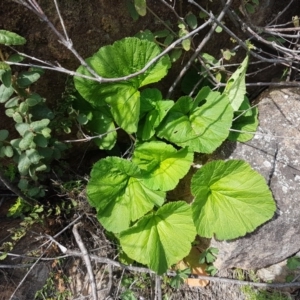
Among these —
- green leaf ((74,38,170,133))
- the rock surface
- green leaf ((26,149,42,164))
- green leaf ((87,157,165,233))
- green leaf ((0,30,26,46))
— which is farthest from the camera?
the rock surface

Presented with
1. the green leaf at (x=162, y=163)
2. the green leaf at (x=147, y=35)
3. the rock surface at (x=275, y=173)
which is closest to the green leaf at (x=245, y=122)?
the rock surface at (x=275, y=173)

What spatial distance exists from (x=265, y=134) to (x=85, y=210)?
0.86 meters

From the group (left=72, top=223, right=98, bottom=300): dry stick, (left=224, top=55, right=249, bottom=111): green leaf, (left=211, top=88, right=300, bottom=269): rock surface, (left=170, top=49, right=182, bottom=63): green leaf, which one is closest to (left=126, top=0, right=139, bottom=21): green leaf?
(left=170, top=49, right=182, bottom=63): green leaf

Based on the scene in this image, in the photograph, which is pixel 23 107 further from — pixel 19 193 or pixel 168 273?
pixel 168 273

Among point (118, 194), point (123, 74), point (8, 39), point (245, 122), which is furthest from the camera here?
point (245, 122)

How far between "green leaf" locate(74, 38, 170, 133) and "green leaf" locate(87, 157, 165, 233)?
6.7 inches

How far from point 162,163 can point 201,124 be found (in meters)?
0.23

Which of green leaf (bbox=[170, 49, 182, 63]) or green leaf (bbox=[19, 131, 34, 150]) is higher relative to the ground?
green leaf (bbox=[170, 49, 182, 63])

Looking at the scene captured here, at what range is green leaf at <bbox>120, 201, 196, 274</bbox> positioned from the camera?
161 cm

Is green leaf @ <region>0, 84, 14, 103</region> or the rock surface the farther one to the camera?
the rock surface

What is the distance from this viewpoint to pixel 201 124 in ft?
5.25

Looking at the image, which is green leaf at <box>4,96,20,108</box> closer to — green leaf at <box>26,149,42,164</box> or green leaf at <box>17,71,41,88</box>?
green leaf at <box>17,71,41,88</box>

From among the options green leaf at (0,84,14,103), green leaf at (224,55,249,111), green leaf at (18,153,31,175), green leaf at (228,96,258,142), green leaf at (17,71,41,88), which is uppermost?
green leaf at (224,55,249,111)

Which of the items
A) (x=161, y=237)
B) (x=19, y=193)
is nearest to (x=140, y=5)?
(x=19, y=193)
